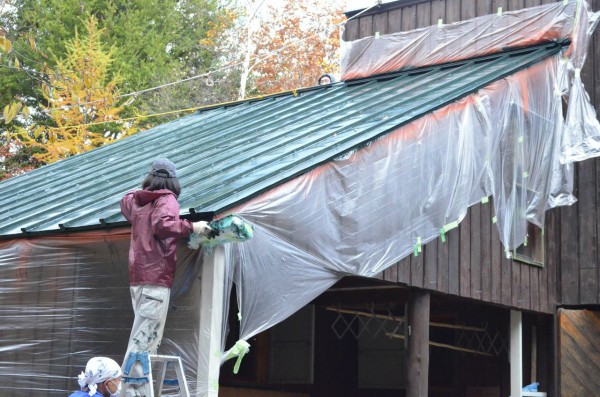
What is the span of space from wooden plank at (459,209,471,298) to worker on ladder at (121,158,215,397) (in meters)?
4.20

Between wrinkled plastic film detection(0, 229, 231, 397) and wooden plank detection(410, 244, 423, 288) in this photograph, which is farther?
wooden plank detection(410, 244, 423, 288)

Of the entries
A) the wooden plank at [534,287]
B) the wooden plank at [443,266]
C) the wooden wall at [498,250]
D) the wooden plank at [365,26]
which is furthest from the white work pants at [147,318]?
the wooden plank at [365,26]

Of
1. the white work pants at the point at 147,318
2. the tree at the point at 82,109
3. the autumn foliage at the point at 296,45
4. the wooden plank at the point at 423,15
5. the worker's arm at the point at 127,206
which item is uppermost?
the autumn foliage at the point at 296,45

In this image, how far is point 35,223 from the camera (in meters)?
8.90

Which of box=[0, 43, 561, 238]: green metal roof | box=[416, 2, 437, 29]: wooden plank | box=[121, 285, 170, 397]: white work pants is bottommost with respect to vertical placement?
box=[121, 285, 170, 397]: white work pants

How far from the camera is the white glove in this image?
7.12m

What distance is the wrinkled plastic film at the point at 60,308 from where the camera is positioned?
816cm

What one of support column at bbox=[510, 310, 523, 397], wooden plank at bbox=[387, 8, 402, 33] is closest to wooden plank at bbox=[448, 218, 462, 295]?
support column at bbox=[510, 310, 523, 397]

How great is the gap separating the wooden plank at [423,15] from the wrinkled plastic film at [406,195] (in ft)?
7.74

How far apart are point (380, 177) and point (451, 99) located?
1.56 m

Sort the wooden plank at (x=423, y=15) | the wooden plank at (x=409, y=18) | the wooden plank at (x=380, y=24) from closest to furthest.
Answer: the wooden plank at (x=423, y=15) < the wooden plank at (x=409, y=18) < the wooden plank at (x=380, y=24)

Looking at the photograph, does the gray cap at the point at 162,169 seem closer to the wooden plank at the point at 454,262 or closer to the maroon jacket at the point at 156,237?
the maroon jacket at the point at 156,237

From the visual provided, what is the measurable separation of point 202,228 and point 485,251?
483 cm

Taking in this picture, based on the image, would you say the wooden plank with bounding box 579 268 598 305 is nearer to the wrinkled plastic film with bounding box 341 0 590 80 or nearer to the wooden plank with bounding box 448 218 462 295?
the wooden plank with bounding box 448 218 462 295
